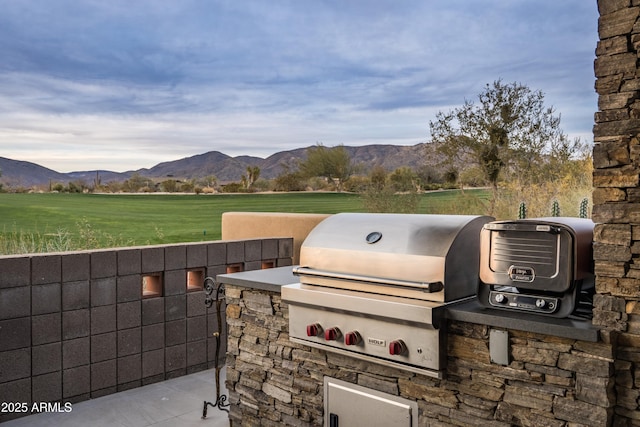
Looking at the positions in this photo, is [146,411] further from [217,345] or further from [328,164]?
[328,164]

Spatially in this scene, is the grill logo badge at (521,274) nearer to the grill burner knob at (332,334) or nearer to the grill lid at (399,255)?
the grill lid at (399,255)

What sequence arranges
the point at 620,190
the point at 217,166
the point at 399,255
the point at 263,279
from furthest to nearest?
the point at 217,166, the point at 263,279, the point at 399,255, the point at 620,190

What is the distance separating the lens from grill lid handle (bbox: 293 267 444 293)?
2328 mm

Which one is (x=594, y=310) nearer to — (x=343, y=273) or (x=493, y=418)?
(x=493, y=418)

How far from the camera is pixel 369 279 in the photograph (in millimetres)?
2529

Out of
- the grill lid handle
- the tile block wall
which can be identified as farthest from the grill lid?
the tile block wall

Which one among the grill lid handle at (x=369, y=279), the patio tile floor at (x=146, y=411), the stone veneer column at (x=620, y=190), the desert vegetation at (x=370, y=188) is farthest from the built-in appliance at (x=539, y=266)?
the desert vegetation at (x=370, y=188)

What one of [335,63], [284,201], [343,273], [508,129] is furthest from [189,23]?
[343,273]

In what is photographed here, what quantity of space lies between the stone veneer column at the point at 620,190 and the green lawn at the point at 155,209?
23.1 feet

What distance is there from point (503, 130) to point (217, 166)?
6703 mm

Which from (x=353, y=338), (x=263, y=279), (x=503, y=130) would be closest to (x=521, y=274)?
(x=353, y=338)

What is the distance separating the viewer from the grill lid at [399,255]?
7.77 feet

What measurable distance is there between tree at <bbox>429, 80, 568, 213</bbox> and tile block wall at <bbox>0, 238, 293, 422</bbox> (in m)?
5.69

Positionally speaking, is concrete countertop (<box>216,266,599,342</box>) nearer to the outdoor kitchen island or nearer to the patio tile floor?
the outdoor kitchen island
